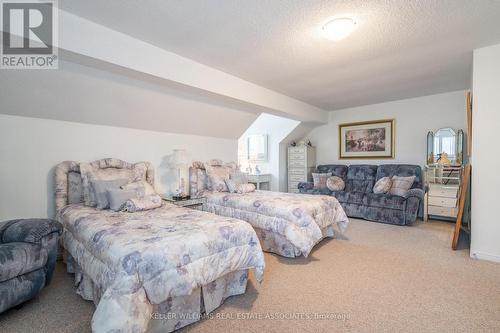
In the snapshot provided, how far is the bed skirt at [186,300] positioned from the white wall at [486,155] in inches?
110

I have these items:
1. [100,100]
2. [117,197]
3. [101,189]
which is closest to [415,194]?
[117,197]

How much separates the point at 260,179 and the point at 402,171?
3116 millimetres

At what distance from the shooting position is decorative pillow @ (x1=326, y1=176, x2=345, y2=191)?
16.4 feet

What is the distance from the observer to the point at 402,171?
185 inches

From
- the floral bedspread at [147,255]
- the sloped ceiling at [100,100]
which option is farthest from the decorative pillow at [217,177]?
the floral bedspread at [147,255]

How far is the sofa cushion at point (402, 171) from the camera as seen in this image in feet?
14.9

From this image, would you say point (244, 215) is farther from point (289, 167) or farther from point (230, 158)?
point (289, 167)

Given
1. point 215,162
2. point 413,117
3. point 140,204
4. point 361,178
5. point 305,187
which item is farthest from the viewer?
point 305,187

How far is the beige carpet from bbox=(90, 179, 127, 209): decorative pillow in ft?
2.55

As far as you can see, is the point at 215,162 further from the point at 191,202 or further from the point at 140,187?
the point at 140,187

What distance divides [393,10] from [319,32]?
0.62 meters

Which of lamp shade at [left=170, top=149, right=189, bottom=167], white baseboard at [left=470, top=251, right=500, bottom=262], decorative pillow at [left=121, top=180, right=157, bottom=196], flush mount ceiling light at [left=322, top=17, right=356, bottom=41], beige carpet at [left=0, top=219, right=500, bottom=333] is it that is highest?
flush mount ceiling light at [left=322, top=17, right=356, bottom=41]

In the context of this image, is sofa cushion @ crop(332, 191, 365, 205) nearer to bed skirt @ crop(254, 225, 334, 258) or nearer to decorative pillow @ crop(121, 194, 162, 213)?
bed skirt @ crop(254, 225, 334, 258)

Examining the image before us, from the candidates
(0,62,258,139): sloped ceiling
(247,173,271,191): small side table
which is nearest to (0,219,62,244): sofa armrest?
(0,62,258,139): sloped ceiling
